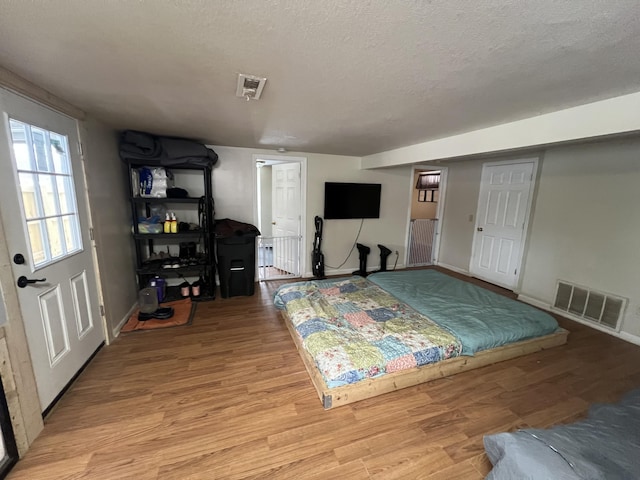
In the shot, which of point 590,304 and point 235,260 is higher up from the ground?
point 235,260

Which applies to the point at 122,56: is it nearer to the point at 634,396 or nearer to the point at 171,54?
the point at 171,54

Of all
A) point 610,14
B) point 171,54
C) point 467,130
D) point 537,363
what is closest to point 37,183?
point 171,54

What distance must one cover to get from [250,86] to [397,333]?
2112 millimetres

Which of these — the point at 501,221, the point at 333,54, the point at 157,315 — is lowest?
the point at 157,315

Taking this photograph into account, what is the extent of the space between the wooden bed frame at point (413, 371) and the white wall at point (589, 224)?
970 mm

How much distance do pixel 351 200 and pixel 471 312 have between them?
252cm

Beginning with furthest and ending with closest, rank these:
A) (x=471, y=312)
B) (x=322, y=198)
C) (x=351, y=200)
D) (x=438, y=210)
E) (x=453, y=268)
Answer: (x=438, y=210) → (x=453, y=268) → (x=351, y=200) → (x=322, y=198) → (x=471, y=312)

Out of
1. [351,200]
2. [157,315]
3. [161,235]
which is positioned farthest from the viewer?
[351,200]

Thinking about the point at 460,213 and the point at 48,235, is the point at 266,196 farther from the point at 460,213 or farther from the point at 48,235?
the point at 48,235

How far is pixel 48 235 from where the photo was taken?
5.67 ft

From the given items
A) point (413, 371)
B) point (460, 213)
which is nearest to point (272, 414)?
point (413, 371)

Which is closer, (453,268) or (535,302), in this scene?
(535,302)

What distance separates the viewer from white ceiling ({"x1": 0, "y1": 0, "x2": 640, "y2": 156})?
2.93 feet

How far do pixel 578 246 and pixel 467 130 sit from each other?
82.4 inches
